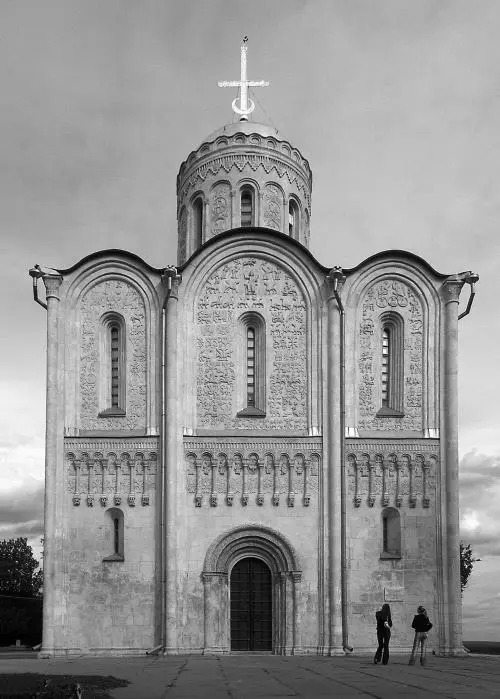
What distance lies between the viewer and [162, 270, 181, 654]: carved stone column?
20.0 meters

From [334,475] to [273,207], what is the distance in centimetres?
908

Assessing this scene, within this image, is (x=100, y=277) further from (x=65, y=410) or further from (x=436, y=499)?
(x=436, y=499)

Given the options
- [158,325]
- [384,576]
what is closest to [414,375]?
[384,576]

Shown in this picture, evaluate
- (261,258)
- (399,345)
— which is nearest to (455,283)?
(399,345)

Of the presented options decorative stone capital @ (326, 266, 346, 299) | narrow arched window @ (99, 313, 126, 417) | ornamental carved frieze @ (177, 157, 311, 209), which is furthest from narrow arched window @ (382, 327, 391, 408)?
narrow arched window @ (99, 313, 126, 417)

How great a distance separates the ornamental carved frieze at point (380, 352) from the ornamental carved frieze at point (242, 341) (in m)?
1.61

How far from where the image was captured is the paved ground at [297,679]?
32.2 ft

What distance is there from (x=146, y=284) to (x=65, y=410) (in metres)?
3.99

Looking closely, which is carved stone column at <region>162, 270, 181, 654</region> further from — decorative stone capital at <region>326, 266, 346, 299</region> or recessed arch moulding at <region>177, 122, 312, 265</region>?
→ recessed arch moulding at <region>177, 122, 312, 265</region>

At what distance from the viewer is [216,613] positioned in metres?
20.2

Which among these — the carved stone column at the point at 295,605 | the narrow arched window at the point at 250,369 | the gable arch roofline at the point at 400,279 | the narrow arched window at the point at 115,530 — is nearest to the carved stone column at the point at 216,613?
the carved stone column at the point at 295,605

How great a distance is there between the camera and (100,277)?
877 inches

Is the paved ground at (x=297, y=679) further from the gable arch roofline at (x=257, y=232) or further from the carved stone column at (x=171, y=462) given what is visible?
the gable arch roofline at (x=257, y=232)

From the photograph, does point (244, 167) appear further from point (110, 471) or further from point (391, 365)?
point (110, 471)
